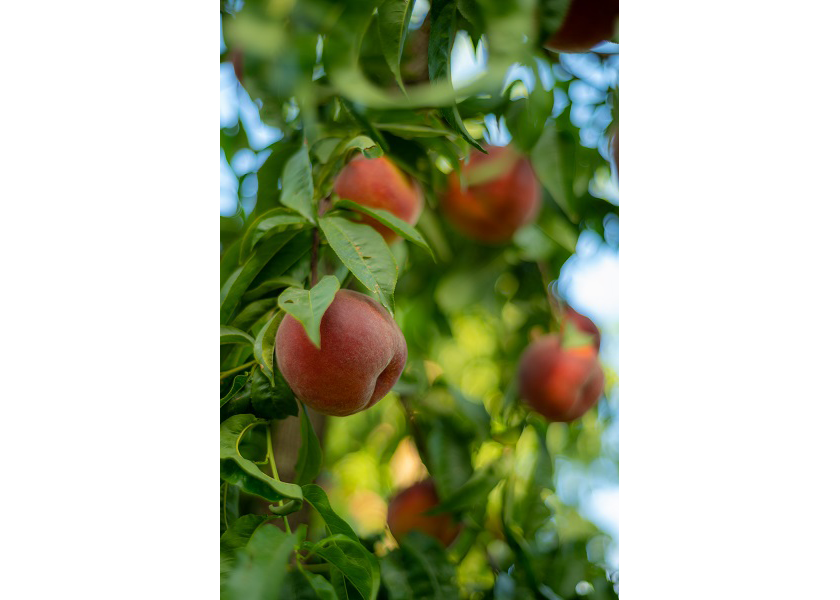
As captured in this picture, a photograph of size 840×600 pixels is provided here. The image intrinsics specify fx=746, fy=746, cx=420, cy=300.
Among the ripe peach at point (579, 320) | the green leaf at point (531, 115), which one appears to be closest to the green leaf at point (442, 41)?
the green leaf at point (531, 115)

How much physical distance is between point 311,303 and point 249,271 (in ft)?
0.45

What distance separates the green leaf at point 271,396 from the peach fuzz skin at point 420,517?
0.41 m

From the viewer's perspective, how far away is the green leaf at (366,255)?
1.93ft

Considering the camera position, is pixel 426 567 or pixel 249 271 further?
pixel 426 567

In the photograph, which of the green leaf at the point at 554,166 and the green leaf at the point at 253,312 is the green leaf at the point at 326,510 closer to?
the green leaf at the point at 253,312

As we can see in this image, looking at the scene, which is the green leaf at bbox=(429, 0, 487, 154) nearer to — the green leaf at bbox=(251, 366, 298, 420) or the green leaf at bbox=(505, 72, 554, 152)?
the green leaf at bbox=(505, 72, 554, 152)

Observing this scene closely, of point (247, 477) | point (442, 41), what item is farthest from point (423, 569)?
point (442, 41)

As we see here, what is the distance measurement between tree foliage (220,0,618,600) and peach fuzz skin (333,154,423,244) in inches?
1.1

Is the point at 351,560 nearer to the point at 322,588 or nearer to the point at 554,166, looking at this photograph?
the point at 322,588

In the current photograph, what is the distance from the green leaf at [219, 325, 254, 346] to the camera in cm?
68

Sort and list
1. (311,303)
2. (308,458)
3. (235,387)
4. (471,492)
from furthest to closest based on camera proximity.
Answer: (471,492)
(308,458)
(235,387)
(311,303)

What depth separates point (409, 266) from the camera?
3.69 ft
